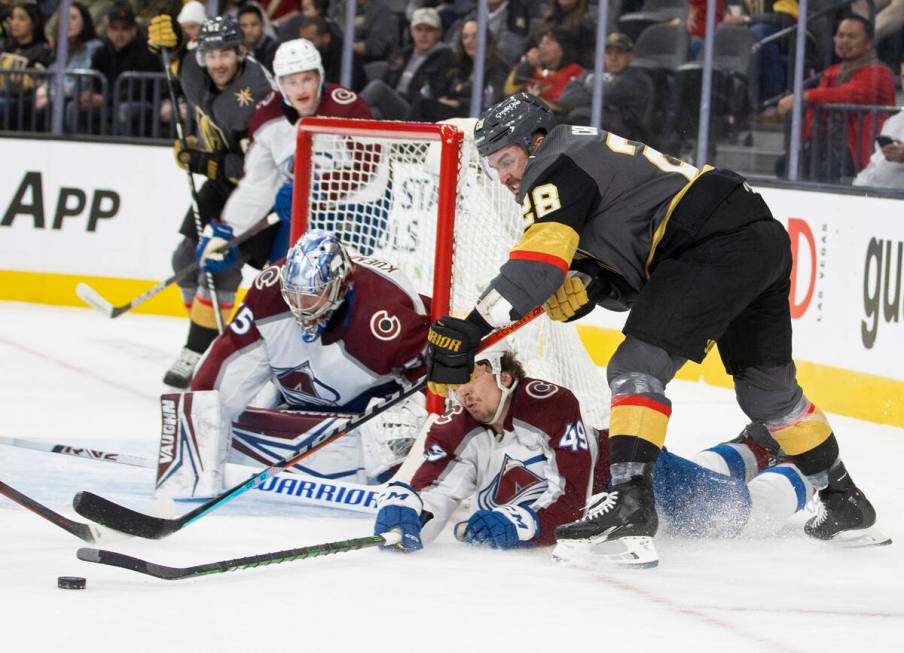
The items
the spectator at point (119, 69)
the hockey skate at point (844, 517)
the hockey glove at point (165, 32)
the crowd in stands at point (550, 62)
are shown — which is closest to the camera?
the hockey skate at point (844, 517)

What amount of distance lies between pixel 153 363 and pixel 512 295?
3483 millimetres

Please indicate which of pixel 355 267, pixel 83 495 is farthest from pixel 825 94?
pixel 83 495

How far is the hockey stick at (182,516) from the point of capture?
3404 mm

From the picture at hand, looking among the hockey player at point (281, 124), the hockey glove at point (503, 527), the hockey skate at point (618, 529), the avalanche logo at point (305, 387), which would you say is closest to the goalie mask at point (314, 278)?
the avalanche logo at point (305, 387)

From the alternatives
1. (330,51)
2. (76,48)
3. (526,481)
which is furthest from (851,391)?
(76,48)

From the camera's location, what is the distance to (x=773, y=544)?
12.2ft

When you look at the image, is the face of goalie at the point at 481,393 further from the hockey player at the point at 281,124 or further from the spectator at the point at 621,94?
the spectator at the point at 621,94

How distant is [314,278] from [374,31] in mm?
3913

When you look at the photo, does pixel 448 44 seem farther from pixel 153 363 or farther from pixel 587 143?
pixel 587 143

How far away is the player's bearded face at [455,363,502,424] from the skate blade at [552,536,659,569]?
359 mm

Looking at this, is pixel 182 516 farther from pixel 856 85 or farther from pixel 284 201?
pixel 856 85

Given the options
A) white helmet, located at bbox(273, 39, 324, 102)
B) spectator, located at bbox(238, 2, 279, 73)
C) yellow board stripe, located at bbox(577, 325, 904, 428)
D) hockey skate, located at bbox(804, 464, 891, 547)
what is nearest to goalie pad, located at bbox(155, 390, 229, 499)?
hockey skate, located at bbox(804, 464, 891, 547)

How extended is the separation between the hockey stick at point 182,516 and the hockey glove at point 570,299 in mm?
76

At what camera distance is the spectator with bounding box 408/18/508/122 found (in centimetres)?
729
